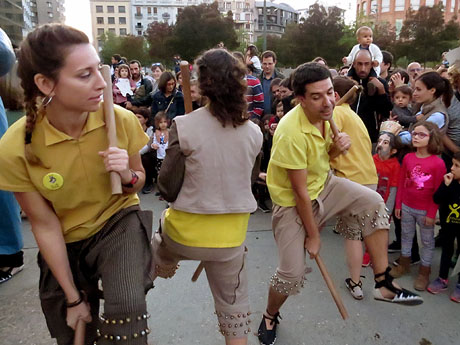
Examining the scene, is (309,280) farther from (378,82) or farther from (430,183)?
(378,82)

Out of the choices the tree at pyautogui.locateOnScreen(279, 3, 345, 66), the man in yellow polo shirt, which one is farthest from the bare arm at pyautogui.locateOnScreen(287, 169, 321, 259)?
the tree at pyautogui.locateOnScreen(279, 3, 345, 66)

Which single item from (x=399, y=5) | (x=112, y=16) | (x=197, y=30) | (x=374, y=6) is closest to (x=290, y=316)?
(x=197, y=30)

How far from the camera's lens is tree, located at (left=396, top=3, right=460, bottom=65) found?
24.3 metres

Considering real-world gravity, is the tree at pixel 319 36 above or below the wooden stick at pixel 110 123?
above

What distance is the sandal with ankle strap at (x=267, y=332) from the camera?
2506 mm

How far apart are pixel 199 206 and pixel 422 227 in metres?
2.20

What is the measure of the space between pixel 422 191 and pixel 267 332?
1.75 meters

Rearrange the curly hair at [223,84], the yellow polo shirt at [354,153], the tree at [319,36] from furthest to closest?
the tree at [319,36] < the yellow polo shirt at [354,153] < the curly hair at [223,84]

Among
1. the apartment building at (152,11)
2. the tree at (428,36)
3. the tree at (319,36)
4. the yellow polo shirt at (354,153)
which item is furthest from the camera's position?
the apartment building at (152,11)

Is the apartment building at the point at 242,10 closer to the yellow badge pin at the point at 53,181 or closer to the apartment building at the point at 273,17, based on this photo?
the apartment building at the point at 273,17

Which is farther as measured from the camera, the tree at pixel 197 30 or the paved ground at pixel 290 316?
the tree at pixel 197 30

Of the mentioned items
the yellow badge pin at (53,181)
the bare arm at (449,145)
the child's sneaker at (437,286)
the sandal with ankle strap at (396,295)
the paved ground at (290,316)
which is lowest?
the paved ground at (290,316)

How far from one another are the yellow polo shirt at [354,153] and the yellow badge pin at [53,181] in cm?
198

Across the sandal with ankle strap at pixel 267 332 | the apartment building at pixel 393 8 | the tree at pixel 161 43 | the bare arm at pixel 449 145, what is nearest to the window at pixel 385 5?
the apartment building at pixel 393 8
